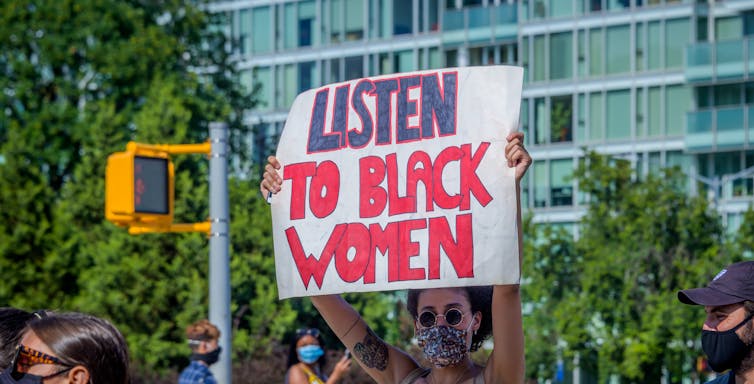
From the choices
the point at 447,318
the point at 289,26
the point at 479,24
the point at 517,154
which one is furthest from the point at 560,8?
the point at 517,154

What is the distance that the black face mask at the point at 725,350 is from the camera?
5746 millimetres

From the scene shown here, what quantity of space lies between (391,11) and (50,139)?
26553mm

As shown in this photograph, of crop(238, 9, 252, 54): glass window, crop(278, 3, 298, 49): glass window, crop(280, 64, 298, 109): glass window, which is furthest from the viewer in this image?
crop(238, 9, 252, 54): glass window

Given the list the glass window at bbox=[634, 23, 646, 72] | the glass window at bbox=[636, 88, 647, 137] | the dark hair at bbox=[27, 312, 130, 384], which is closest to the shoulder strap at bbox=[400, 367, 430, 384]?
the dark hair at bbox=[27, 312, 130, 384]

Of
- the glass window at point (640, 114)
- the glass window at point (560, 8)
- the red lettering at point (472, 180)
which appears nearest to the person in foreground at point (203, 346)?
the red lettering at point (472, 180)

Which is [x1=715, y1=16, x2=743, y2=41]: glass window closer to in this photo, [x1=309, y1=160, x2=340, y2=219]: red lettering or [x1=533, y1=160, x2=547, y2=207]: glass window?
[x1=533, y1=160, x2=547, y2=207]: glass window

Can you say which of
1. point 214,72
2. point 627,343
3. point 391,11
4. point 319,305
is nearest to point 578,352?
point 627,343

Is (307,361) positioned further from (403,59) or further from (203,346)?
(403,59)

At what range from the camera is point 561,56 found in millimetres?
60000

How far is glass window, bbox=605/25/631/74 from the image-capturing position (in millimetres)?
58500

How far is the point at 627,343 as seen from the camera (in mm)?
42781

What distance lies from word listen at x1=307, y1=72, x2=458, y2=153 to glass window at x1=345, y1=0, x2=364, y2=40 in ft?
189

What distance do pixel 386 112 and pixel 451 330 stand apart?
775 mm

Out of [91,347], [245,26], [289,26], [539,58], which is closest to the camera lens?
[91,347]
